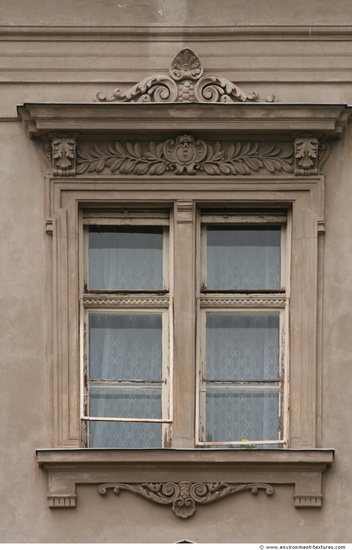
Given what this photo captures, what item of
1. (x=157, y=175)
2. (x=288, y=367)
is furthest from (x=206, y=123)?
(x=288, y=367)

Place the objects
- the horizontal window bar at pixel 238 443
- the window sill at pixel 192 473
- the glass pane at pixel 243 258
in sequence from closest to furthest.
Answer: the window sill at pixel 192 473 < the horizontal window bar at pixel 238 443 < the glass pane at pixel 243 258

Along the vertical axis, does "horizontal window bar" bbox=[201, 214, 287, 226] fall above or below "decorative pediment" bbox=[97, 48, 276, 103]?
below

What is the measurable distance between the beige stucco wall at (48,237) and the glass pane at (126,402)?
44 cm

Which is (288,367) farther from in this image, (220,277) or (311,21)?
(311,21)

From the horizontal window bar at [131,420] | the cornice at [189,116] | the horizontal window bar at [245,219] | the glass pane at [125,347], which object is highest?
the cornice at [189,116]

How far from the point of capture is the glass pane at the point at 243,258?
21500mm

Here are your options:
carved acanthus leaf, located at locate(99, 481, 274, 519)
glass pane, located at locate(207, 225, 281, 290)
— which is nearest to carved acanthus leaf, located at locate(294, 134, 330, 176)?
glass pane, located at locate(207, 225, 281, 290)

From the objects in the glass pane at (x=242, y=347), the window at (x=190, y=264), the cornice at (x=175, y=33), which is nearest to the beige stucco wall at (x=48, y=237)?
the cornice at (x=175, y=33)

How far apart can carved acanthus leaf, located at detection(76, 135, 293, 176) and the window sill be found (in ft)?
7.34

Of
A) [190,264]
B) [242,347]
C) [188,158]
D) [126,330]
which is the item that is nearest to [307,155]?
[188,158]

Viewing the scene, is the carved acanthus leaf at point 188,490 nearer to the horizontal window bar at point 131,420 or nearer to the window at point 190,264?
the window at point 190,264

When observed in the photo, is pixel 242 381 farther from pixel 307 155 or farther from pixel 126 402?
pixel 307 155

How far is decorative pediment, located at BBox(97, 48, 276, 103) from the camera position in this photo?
21.4m

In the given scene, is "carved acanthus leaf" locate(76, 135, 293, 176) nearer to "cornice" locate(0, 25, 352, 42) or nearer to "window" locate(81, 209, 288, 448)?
"window" locate(81, 209, 288, 448)
